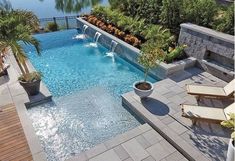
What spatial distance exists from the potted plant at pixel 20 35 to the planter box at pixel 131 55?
4341mm

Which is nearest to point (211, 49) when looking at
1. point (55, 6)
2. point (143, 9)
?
point (143, 9)

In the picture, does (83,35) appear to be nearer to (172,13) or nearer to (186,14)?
(172,13)

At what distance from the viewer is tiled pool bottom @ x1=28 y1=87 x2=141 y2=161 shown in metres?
6.02

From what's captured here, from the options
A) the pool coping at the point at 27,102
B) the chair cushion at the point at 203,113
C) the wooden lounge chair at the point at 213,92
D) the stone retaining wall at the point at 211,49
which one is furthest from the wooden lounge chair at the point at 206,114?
the pool coping at the point at 27,102

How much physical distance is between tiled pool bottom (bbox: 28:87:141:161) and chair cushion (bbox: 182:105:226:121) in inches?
58.5

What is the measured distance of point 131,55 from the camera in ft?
34.7

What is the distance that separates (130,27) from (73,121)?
6447 mm

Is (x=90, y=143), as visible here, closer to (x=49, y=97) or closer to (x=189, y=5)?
(x=49, y=97)

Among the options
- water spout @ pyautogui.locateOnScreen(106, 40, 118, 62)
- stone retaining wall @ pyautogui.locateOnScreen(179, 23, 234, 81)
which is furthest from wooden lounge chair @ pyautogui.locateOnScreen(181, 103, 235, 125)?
water spout @ pyautogui.locateOnScreen(106, 40, 118, 62)

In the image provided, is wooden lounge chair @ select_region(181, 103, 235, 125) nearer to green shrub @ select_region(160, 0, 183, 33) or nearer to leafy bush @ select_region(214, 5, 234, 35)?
leafy bush @ select_region(214, 5, 234, 35)

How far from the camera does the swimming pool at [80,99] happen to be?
6266 mm

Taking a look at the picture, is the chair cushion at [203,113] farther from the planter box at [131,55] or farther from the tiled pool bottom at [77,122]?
the planter box at [131,55]

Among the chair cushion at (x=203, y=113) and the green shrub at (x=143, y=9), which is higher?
the green shrub at (x=143, y=9)

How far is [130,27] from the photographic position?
11.6 metres
